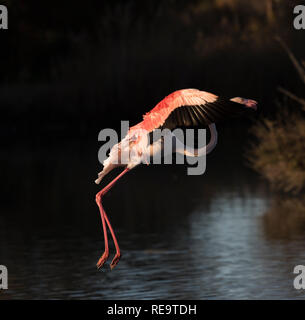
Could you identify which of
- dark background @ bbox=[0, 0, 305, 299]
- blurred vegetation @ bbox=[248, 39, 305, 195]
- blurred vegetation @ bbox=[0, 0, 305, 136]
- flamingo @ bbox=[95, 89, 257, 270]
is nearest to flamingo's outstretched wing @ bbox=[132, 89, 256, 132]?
flamingo @ bbox=[95, 89, 257, 270]

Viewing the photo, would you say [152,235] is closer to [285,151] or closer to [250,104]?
Answer: [285,151]

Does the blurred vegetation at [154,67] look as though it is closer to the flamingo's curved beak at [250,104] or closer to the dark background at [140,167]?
the dark background at [140,167]

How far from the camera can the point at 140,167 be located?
3052 centimetres

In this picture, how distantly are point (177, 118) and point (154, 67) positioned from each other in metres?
23.8

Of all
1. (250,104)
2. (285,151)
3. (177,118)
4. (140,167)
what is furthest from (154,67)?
(250,104)


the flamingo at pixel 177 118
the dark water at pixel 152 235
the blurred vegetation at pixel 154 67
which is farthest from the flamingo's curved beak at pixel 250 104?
the blurred vegetation at pixel 154 67

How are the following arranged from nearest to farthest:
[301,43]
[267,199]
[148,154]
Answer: [148,154] → [267,199] → [301,43]

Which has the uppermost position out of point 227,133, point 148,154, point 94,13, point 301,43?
point 94,13

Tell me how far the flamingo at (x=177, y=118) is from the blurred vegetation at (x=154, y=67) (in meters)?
18.7

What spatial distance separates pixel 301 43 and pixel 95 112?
7273mm

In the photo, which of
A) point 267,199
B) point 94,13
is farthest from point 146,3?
point 267,199
